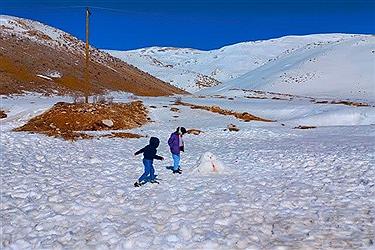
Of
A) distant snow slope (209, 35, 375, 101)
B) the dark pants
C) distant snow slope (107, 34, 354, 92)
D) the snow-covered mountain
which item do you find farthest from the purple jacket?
distant snow slope (107, 34, 354, 92)

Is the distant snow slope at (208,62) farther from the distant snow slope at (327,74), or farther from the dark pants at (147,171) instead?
the dark pants at (147,171)

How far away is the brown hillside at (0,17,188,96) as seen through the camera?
2197 inches

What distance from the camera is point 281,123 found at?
33500mm

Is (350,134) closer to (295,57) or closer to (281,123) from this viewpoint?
(281,123)

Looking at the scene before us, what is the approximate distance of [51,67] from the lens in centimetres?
6688

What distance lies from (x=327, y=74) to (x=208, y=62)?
87.4 metres

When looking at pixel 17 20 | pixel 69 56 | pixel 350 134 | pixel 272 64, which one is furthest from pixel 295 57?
pixel 350 134

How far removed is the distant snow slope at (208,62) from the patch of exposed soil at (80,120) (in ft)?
252

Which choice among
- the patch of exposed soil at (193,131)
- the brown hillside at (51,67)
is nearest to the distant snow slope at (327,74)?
the brown hillside at (51,67)

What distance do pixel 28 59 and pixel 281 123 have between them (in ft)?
156

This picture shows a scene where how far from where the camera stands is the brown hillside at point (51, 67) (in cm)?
5580

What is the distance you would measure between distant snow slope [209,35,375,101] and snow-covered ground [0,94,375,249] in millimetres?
51776

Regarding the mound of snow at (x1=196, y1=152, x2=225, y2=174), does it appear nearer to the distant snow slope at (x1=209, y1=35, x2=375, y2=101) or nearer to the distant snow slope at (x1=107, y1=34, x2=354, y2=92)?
the distant snow slope at (x1=209, y1=35, x2=375, y2=101)

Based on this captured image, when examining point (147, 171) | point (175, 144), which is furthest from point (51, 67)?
point (147, 171)
